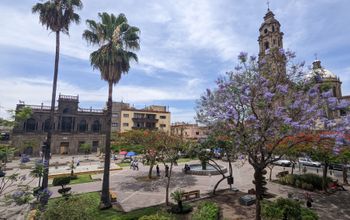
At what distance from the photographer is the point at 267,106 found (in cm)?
1042

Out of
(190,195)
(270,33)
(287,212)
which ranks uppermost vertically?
(270,33)

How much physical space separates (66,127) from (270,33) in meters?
54.8

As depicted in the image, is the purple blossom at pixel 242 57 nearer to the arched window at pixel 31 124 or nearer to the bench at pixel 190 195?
the bench at pixel 190 195

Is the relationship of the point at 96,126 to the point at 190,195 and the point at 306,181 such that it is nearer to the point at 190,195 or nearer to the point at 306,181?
the point at 190,195

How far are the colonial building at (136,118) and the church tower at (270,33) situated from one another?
34.7 metres

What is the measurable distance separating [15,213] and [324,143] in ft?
67.1

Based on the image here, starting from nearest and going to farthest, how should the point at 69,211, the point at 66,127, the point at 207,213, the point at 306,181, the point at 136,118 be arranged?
1. the point at 69,211
2. the point at 207,213
3. the point at 306,181
4. the point at 66,127
5. the point at 136,118

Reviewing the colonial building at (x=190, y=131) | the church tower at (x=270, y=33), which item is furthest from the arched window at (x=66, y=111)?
the church tower at (x=270, y=33)

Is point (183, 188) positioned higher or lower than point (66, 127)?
lower

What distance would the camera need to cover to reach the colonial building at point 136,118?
61500 millimetres

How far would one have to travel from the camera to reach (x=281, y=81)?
11.2m

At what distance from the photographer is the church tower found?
46394 mm

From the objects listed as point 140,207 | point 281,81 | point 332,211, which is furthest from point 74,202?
point 332,211

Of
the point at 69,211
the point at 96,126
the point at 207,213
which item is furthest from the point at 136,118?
the point at 69,211
